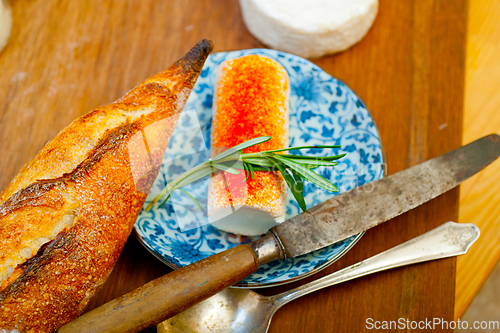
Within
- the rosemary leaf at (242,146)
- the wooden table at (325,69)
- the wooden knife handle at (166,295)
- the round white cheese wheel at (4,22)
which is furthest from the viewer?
the round white cheese wheel at (4,22)

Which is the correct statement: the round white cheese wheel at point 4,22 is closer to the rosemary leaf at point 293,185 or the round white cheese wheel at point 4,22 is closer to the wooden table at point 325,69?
the wooden table at point 325,69

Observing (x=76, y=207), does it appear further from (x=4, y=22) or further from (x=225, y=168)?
(x=4, y=22)

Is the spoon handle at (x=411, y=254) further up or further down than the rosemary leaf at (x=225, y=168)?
further down

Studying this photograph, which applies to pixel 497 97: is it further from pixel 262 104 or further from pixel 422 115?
pixel 262 104

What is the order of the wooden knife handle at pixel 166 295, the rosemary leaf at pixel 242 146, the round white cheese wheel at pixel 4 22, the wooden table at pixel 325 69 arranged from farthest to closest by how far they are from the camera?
the round white cheese wheel at pixel 4 22 < the wooden table at pixel 325 69 < the rosemary leaf at pixel 242 146 < the wooden knife handle at pixel 166 295

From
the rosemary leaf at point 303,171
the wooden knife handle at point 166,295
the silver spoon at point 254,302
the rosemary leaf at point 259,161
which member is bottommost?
the silver spoon at point 254,302

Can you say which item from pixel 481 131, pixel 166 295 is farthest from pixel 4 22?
pixel 481 131

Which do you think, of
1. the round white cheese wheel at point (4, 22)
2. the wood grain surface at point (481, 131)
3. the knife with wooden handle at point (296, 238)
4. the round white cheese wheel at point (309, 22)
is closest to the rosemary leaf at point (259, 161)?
the knife with wooden handle at point (296, 238)

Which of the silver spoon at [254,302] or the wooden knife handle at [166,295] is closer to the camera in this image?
the wooden knife handle at [166,295]
